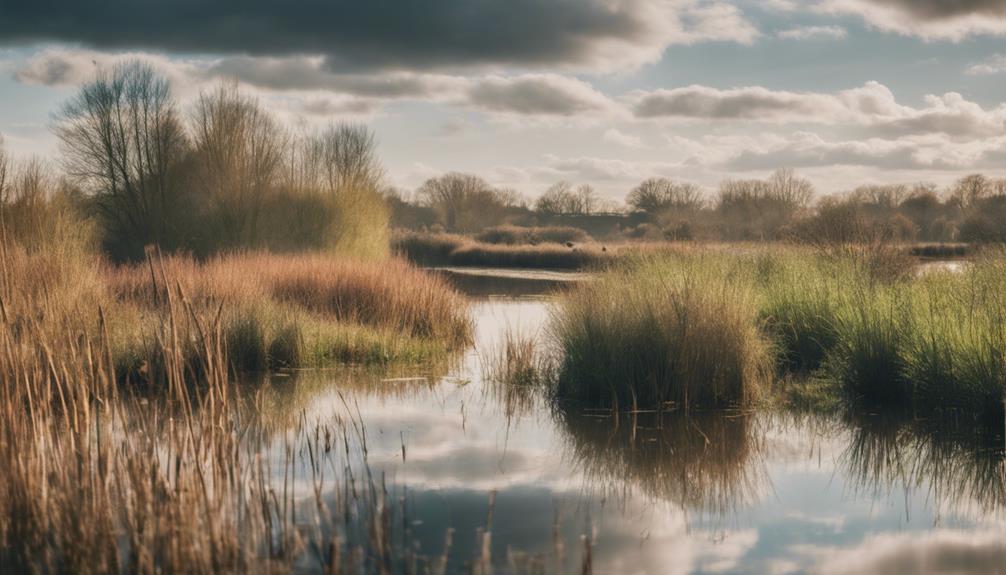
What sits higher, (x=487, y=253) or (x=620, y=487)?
(x=487, y=253)

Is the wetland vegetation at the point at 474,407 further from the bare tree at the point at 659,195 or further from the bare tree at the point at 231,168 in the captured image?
the bare tree at the point at 659,195

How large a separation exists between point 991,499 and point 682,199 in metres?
54.0

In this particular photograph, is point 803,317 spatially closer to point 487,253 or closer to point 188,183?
point 188,183

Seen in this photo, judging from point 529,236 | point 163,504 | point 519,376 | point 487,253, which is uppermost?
point 529,236

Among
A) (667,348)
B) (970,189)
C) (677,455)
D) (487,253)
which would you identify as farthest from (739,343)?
(970,189)

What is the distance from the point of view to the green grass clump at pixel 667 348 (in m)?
7.89

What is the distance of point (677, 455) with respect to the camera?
6.46 m

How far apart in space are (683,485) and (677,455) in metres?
0.62

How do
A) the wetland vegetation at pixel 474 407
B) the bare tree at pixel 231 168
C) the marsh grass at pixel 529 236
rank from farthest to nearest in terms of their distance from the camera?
the marsh grass at pixel 529 236 → the bare tree at pixel 231 168 → the wetland vegetation at pixel 474 407

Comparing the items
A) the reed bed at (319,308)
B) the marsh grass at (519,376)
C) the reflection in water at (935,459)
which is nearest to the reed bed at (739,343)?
the marsh grass at (519,376)

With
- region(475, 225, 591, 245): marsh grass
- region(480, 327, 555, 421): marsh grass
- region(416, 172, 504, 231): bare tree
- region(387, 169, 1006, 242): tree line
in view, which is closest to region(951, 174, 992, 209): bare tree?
region(387, 169, 1006, 242): tree line

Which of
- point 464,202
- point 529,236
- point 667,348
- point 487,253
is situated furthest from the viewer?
point 464,202

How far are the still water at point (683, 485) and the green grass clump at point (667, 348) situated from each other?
0.40m

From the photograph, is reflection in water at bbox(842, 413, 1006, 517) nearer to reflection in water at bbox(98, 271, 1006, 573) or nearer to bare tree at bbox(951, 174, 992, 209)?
reflection in water at bbox(98, 271, 1006, 573)
